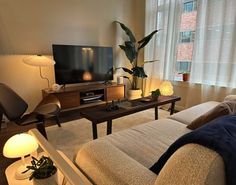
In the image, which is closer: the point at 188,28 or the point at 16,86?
the point at 16,86

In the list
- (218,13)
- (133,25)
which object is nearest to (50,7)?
(133,25)

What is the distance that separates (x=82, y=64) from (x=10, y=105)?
5.34ft

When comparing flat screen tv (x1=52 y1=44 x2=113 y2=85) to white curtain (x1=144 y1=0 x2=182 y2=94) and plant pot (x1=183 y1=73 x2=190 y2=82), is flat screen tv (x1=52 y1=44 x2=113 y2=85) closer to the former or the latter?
white curtain (x1=144 y1=0 x2=182 y2=94)

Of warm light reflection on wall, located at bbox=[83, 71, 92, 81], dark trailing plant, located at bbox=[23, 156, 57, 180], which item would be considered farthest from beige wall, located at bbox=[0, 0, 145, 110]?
dark trailing plant, located at bbox=[23, 156, 57, 180]

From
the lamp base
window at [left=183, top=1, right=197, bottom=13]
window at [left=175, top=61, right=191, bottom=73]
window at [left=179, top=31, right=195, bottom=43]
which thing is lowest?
the lamp base

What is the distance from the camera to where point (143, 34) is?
4.28 metres

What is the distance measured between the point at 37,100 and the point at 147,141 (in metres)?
2.69

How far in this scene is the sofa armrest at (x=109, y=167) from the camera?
2.88 feet

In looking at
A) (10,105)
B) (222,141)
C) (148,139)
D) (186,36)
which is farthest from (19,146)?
(186,36)

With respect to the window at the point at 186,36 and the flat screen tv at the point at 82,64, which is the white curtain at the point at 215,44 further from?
the flat screen tv at the point at 82,64

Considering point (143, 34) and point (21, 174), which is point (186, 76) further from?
point (21, 174)

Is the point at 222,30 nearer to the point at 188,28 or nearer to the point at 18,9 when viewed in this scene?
the point at 188,28

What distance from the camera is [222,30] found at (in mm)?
2826

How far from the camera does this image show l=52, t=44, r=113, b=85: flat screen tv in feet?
10.6
